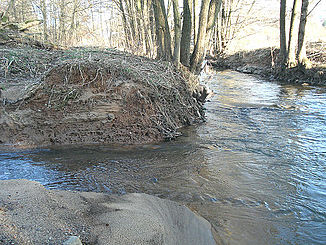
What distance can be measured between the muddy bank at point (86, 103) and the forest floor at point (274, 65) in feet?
30.7

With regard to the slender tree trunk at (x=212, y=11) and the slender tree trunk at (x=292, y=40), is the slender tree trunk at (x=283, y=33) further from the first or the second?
the slender tree trunk at (x=212, y=11)

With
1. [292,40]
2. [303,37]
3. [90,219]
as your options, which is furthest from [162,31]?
[292,40]

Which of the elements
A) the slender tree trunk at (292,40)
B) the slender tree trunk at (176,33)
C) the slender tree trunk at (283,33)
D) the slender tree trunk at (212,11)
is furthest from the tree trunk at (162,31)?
the slender tree trunk at (283,33)

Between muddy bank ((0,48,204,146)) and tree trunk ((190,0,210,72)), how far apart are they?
2.23 meters

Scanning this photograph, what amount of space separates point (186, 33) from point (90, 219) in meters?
6.47

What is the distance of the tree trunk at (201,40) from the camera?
306 inches

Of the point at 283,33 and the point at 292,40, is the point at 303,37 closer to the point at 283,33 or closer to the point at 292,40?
the point at 292,40

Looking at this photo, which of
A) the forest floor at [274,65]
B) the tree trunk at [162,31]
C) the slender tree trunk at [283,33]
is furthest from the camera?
the slender tree trunk at [283,33]

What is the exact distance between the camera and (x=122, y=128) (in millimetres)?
5387

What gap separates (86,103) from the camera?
5320 millimetres

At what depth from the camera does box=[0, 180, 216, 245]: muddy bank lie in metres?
1.93

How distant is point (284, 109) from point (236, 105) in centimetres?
141

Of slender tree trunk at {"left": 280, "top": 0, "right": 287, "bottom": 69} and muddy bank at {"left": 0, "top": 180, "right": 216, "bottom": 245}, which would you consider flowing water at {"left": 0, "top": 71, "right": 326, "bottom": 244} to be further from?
slender tree trunk at {"left": 280, "top": 0, "right": 287, "bottom": 69}

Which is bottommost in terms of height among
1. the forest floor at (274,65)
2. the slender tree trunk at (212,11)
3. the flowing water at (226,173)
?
the flowing water at (226,173)
